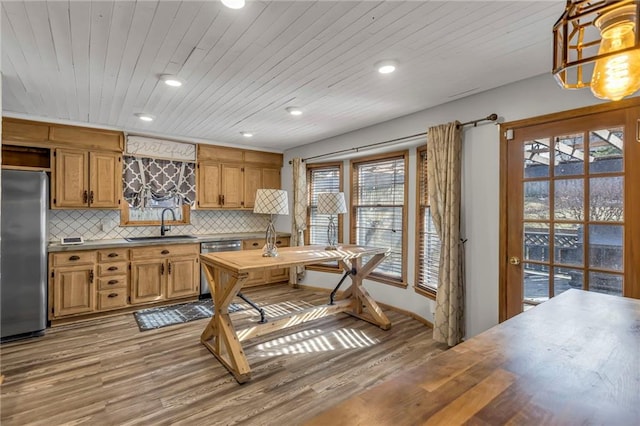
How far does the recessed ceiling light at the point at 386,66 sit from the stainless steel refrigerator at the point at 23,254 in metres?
3.66

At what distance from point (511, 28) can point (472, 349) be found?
6.42 ft

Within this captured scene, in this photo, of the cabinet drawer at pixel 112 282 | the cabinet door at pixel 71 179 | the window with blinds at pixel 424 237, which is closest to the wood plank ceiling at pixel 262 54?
the cabinet door at pixel 71 179

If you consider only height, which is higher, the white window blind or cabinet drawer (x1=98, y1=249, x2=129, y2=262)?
the white window blind

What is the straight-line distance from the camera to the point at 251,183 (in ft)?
18.1

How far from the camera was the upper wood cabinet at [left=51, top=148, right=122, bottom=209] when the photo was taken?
3.84m

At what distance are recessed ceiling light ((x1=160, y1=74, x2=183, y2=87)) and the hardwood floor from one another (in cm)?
251

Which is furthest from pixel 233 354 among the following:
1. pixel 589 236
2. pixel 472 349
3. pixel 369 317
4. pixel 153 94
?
pixel 589 236

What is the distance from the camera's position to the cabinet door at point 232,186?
5.24m

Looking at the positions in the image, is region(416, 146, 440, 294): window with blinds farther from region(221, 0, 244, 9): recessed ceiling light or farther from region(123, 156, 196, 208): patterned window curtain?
region(123, 156, 196, 208): patterned window curtain

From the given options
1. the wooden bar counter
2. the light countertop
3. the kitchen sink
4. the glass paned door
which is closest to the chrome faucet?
the kitchen sink

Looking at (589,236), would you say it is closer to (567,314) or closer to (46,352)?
(567,314)

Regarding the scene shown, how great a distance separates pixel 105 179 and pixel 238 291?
2.88m

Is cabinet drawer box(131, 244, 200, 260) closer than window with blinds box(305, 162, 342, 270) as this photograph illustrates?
Yes

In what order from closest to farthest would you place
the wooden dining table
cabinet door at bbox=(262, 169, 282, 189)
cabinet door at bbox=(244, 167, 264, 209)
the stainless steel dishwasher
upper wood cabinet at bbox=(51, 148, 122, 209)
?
1. the wooden dining table
2. upper wood cabinet at bbox=(51, 148, 122, 209)
3. the stainless steel dishwasher
4. cabinet door at bbox=(244, 167, 264, 209)
5. cabinet door at bbox=(262, 169, 282, 189)
